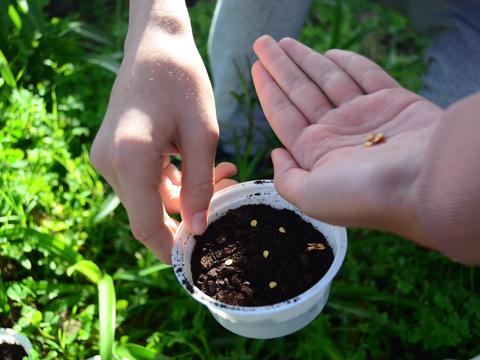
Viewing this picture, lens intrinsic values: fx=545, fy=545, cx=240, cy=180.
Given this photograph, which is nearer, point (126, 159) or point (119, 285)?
point (126, 159)

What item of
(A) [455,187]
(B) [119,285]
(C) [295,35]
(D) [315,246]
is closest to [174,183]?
(D) [315,246]

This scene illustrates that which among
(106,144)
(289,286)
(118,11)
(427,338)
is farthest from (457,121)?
(118,11)

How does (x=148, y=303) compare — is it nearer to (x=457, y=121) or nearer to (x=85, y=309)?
(x=85, y=309)

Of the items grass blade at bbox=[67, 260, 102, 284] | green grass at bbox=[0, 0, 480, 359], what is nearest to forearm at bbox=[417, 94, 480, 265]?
green grass at bbox=[0, 0, 480, 359]

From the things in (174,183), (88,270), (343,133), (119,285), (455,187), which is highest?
(455,187)

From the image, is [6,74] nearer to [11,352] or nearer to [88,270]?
[88,270]

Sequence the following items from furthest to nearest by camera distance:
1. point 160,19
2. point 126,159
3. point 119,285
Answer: point 119,285
point 160,19
point 126,159
